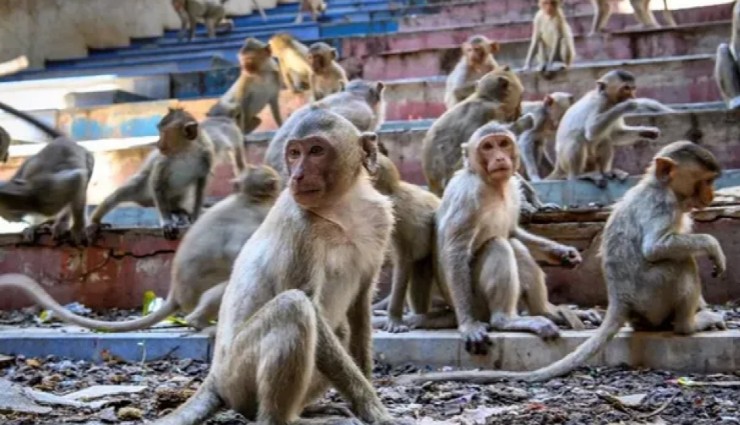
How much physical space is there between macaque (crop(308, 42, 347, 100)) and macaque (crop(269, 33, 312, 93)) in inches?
64.5

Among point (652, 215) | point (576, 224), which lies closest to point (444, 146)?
point (576, 224)

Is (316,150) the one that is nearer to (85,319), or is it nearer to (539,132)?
(85,319)

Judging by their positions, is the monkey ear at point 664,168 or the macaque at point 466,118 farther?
the macaque at point 466,118

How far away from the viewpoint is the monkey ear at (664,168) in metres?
6.29

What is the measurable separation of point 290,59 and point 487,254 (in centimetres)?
921

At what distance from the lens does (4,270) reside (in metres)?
9.59

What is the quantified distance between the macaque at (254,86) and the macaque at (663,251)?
7996 mm

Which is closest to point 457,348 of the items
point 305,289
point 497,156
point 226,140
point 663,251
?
point 497,156

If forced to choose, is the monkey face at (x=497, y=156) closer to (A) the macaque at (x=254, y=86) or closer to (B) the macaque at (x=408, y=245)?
(B) the macaque at (x=408, y=245)

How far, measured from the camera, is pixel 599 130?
10047 mm

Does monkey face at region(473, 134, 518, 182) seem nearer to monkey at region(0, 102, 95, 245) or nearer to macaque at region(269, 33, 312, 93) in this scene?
monkey at region(0, 102, 95, 245)

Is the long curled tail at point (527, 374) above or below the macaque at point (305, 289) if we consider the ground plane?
below

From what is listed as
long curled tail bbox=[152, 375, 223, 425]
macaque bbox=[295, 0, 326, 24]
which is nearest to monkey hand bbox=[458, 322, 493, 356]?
long curled tail bbox=[152, 375, 223, 425]

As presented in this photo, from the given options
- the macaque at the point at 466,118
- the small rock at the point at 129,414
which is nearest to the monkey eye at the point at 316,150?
the small rock at the point at 129,414
